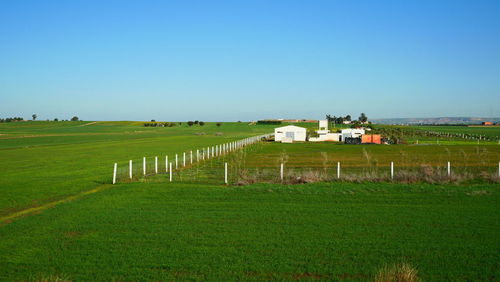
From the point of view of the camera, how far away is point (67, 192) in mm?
18859

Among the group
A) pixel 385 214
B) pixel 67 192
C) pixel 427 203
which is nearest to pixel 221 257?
pixel 385 214

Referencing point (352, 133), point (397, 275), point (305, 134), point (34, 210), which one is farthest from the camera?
point (305, 134)

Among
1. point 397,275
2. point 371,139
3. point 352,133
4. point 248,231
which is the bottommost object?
point 371,139

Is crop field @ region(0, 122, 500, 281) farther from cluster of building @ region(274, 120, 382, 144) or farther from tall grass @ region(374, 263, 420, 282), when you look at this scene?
cluster of building @ region(274, 120, 382, 144)

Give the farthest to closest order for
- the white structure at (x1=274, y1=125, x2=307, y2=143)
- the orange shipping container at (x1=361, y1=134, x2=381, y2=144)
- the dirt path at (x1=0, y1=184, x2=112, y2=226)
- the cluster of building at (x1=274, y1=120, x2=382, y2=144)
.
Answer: the white structure at (x1=274, y1=125, x2=307, y2=143)
the cluster of building at (x1=274, y1=120, x2=382, y2=144)
the orange shipping container at (x1=361, y1=134, x2=381, y2=144)
the dirt path at (x1=0, y1=184, x2=112, y2=226)

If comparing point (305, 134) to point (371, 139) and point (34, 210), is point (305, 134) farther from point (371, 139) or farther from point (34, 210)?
point (34, 210)

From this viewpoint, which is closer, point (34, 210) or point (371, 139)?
point (34, 210)

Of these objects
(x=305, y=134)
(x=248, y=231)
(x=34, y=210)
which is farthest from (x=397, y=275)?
(x=305, y=134)

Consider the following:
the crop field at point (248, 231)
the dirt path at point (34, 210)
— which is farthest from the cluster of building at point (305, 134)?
the dirt path at point (34, 210)

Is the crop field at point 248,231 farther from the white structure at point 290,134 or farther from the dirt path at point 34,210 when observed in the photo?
the white structure at point 290,134

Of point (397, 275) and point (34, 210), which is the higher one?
point (397, 275)

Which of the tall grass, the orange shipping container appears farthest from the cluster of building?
the tall grass

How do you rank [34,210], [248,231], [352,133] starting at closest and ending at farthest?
[248,231] → [34,210] → [352,133]

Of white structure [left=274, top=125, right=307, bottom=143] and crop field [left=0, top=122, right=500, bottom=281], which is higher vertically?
white structure [left=274, top=125, right=307, bottom=143]
